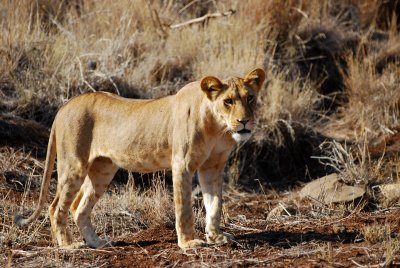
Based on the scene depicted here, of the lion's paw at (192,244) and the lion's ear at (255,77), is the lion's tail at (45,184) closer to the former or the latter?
the lion's paw at (192,244)

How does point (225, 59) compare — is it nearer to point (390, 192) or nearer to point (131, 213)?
point (390, 192)

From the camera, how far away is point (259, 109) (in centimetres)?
1005

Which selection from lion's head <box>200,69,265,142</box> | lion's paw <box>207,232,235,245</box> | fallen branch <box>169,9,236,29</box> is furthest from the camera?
fallen branch <box>169,9,236,29</box>

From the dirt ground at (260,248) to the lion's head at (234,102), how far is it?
0.85 metres

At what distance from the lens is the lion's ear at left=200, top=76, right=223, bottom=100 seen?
5598 mm

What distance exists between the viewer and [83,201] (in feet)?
20.8

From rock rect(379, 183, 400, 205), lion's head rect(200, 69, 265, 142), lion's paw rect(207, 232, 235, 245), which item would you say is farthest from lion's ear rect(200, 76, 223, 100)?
rock rect(379, 183, 400, 205)

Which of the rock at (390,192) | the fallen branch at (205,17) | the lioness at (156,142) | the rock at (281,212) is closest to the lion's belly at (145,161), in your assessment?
the lioness at (156,142)

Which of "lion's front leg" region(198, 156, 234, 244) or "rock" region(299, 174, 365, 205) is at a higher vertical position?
"lion's front leg" region(198, 156, 234, 244)

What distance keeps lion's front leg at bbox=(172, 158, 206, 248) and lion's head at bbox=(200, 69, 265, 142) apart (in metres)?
0.45

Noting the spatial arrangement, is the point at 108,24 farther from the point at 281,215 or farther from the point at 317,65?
the point at 281,215

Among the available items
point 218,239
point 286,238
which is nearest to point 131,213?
point 218,239

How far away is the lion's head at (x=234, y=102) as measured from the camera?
546 cm

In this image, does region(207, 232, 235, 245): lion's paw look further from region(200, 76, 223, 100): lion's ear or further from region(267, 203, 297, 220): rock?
region(267, 203, 297, 220): rock
